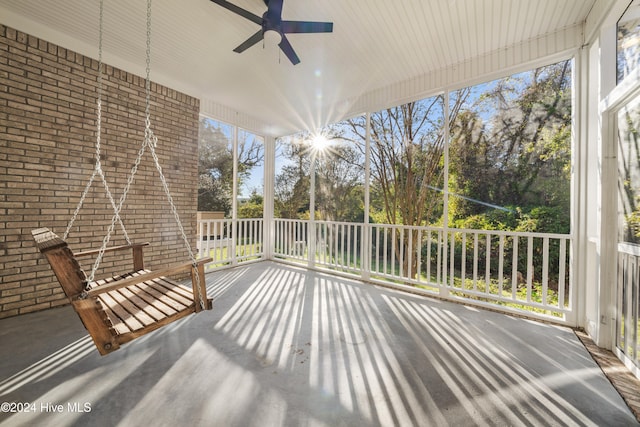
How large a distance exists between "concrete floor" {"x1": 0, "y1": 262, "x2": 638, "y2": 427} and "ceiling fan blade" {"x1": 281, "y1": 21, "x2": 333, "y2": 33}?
112 inches

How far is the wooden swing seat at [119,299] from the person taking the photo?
4.39 feet

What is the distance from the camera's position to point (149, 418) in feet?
4.46

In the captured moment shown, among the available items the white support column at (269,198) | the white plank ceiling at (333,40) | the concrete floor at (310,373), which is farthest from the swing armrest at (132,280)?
the white support column at (269,198)

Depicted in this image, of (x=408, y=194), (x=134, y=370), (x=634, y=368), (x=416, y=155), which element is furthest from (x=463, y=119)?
(x=134, y=370)

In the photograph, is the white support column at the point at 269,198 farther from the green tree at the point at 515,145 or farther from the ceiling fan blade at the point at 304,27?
the green tree at the point at 515,145

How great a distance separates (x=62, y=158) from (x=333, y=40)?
11.2ft

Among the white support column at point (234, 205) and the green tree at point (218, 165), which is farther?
the white support column at point (234, 205)

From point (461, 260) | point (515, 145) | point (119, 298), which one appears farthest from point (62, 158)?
point (515, 145)

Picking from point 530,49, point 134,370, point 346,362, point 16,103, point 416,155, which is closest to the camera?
point 134,370

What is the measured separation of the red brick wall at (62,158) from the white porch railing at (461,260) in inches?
101

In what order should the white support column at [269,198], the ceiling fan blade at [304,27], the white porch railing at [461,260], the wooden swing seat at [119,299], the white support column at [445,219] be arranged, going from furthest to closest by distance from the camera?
the white support column at [269,198] → the white support column at [445,219] → the white porch railing at [461,260] → the ceiling fan blade at [304,27] → the wooden swing seat at [119,299]

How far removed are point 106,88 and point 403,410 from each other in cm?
462

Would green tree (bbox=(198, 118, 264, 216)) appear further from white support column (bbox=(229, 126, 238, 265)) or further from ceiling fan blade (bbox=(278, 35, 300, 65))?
ceiling fan blade (bbox=(278, 35, 300, 65))

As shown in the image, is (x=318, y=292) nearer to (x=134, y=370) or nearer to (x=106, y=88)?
(x=134, y=370)
